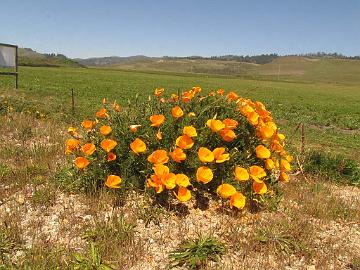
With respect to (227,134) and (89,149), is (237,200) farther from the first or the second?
(89,149)

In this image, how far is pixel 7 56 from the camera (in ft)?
58.1

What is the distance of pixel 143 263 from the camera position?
3225mm

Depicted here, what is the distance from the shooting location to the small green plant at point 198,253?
126 inches

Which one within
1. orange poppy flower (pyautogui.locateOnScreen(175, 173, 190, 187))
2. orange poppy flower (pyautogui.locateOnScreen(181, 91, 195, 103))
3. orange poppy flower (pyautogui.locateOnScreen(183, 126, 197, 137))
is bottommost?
orange poppy flower (pyautogui.locateOnScreen(175, 173, 190, 187))

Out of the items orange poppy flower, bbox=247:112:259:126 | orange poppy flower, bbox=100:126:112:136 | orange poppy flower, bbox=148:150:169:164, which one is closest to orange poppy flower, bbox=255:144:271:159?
orange poppy flower, bbox=247:112:259:126

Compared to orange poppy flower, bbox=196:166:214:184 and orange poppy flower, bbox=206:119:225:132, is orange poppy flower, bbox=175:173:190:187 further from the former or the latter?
orange poppy flower, bbox=206:119:225:132

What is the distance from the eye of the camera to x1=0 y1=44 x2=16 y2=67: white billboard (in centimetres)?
1741

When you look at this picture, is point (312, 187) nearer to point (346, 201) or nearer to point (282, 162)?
point (346, 201)

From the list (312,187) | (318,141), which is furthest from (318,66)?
(312,187)

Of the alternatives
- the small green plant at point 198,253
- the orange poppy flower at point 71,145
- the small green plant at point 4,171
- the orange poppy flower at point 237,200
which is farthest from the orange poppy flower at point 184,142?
the small green plant at point 4,171

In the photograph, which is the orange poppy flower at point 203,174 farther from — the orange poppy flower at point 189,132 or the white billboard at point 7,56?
the white billboard at point 7,56

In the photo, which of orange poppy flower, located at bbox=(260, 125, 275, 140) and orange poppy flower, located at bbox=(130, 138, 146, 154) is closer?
orange poppy flower, located at bbox=(130, 138, 146, 154)

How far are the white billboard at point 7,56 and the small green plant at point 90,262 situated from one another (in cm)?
1648

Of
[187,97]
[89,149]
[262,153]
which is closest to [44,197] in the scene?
[89,149]
